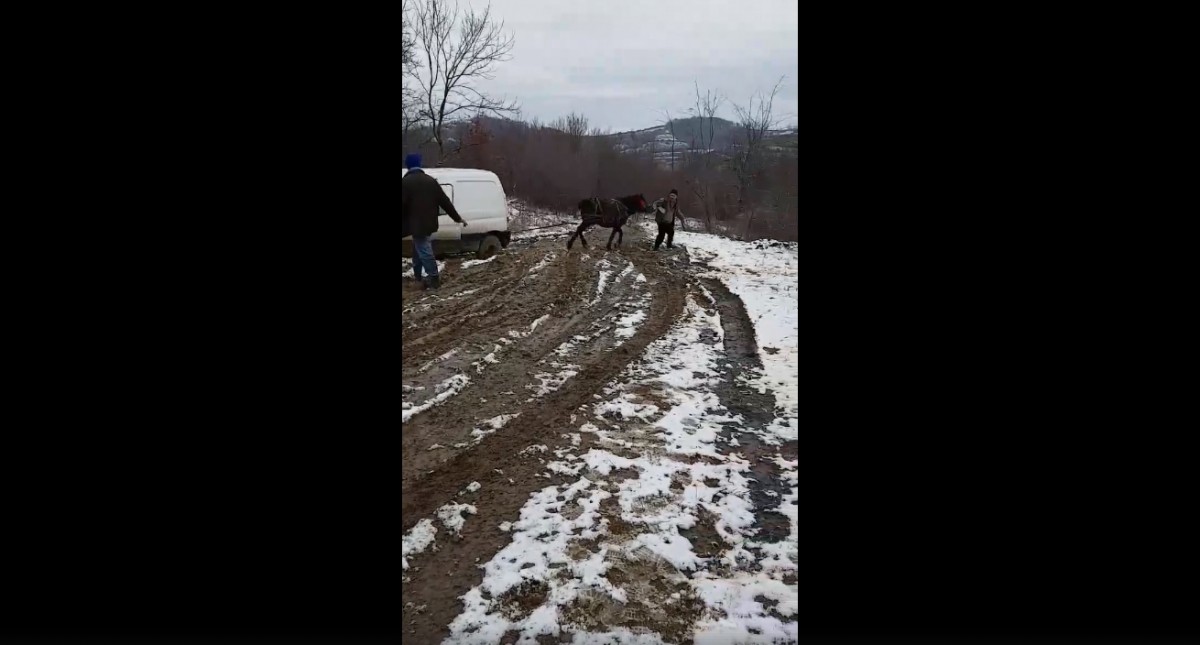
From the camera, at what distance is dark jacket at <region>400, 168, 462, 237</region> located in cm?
614

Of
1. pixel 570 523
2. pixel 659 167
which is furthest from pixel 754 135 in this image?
pixel 570 523

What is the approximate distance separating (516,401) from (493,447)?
70 cm

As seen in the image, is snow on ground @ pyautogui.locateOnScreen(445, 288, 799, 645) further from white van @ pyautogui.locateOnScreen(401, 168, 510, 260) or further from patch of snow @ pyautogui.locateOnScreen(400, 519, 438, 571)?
white van @ pyautogui.locateOnScreen(401, 168, 510, 260)

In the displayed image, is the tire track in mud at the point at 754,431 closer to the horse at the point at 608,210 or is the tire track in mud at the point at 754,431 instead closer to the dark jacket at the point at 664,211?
the dark jacket at the point at 664,211

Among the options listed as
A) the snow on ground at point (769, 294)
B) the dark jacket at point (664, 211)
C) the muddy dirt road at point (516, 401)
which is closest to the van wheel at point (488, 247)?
the muddy dirt road at point (516, 401)

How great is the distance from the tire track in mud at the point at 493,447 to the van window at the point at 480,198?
3.74m

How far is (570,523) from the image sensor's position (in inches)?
98.3

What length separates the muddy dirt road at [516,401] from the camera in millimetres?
2225

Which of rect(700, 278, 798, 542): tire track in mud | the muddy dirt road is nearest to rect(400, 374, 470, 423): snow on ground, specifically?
the muddy dirt road

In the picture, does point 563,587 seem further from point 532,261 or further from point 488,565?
point 532,261

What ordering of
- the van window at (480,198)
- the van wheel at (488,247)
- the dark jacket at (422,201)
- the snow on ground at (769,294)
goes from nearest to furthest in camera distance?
1. the snow on ground at (769,294)
2. the dark jacket at (422,201)
3. the van window at (480,198)
4. the van wheel at (488,247)

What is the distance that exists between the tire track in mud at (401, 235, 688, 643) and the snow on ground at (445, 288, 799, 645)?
90mm

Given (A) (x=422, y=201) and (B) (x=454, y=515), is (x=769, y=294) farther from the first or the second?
(B) (x=454, y=515)
